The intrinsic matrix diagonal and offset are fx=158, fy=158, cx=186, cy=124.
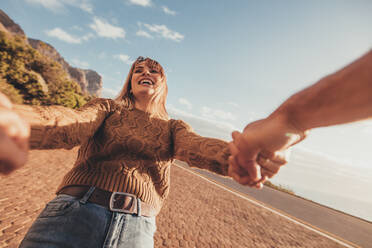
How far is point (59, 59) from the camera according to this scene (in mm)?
64562

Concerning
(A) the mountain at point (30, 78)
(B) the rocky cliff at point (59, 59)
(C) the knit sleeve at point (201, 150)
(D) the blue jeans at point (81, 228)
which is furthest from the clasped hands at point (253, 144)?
(B) the rocky cliff at point (59, 59)

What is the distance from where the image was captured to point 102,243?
100 cm

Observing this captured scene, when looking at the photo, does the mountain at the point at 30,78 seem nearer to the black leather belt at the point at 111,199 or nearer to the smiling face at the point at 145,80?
the smiling face at the point at 145,80

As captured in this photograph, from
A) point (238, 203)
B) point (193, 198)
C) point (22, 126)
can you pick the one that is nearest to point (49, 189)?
point (193, 198)

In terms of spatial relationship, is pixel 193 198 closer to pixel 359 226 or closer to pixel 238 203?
pixel 238 203

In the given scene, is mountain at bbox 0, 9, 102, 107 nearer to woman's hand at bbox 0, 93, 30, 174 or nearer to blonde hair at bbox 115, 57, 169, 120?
blonde hair at bbox 115, 57, 169, 120

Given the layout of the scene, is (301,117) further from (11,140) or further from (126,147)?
(126,147)

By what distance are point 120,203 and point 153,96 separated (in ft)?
3.65

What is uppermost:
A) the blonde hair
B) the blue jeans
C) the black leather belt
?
the blonde hair

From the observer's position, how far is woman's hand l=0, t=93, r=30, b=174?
47 cm

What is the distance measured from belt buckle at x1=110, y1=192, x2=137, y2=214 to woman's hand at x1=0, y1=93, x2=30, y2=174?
2.20ft

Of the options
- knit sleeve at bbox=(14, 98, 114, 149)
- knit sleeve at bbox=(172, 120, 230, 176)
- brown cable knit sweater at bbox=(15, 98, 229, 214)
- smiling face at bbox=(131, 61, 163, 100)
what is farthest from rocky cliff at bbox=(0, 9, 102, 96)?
knit sleeve at bbox=(172, 120, 230, 176)

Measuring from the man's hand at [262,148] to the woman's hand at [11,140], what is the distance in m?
0.92

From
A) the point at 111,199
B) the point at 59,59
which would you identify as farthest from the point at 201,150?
the point at 59,59
